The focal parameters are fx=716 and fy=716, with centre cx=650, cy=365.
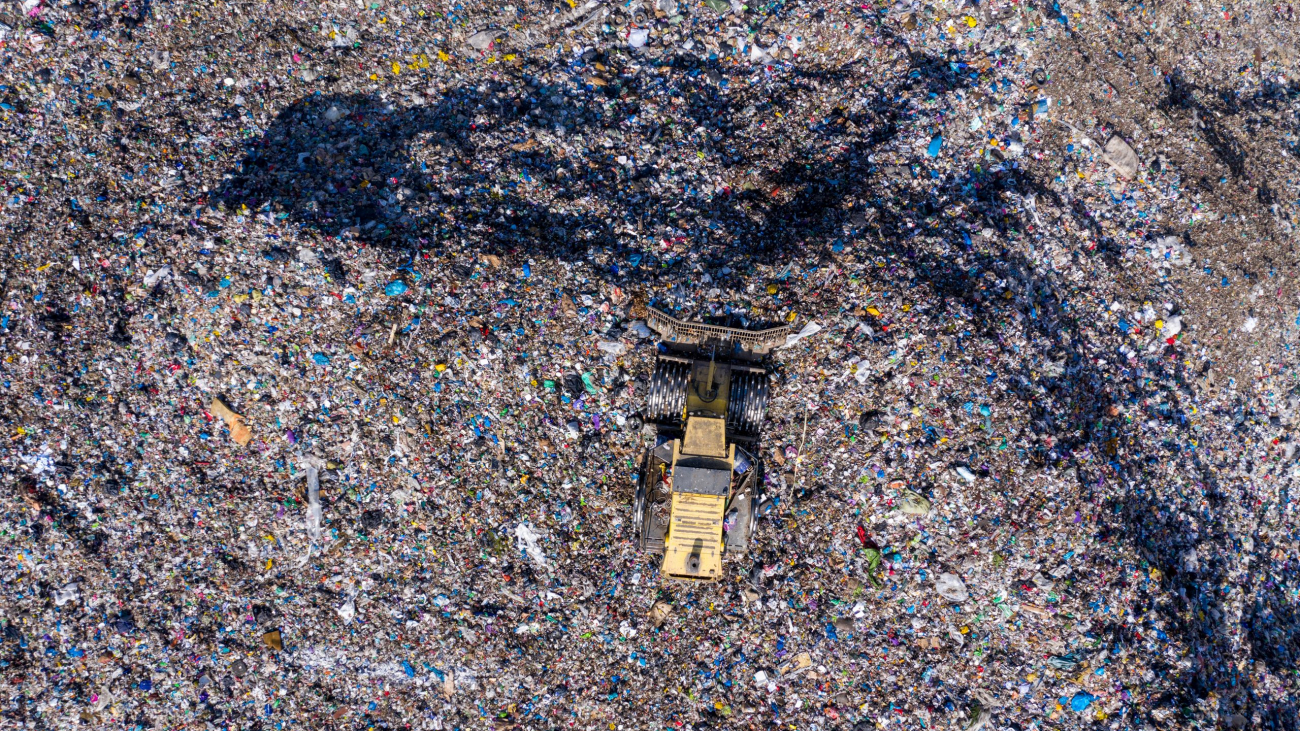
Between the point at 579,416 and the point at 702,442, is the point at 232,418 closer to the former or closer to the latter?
the point at 579,416

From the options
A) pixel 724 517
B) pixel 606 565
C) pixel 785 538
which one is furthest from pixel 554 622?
pixel 785 538

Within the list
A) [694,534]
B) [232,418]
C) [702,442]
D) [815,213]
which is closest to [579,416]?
[702,442]

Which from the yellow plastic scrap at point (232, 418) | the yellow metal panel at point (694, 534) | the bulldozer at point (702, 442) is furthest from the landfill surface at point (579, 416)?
the yellow metal panel at point (694, 534)

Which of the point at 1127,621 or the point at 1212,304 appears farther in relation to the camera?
the point at 1212,304

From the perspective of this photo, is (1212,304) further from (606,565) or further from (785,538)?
(606,565)

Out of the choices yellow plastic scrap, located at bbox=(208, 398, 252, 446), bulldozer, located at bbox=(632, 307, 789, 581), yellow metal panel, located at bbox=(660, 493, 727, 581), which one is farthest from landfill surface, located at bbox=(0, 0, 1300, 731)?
yellow metal panel, located at bbox=(660, 493, 727, 581)
